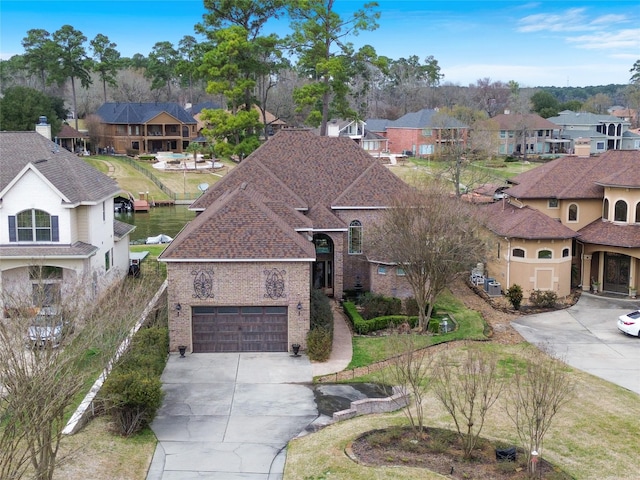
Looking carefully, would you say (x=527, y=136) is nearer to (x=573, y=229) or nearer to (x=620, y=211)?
(x=573, y=229)

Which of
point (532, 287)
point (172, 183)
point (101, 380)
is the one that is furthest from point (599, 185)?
point (172, 183)

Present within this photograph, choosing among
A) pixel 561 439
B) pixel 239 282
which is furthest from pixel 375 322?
pixel 561 439

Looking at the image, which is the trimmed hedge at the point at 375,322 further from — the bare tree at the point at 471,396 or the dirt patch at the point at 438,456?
the dirt patch at the point at 438,456

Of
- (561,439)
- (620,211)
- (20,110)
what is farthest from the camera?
(20,110)

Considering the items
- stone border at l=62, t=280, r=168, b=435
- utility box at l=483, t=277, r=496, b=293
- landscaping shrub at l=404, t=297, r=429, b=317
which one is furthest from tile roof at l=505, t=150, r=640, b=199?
stone border at l=62, t=280, r=168, b=435

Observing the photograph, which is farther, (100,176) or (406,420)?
(100,176)

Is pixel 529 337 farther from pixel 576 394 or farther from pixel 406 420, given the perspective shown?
pixel 406 420

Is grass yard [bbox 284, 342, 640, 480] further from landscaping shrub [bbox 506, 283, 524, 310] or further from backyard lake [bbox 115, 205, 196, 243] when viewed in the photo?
backyard lake [bbox 115, 205, 196, 243]

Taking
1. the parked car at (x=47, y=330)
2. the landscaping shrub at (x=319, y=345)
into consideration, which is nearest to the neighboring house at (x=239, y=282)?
the landscaping shrub at (x=319, y=345)
